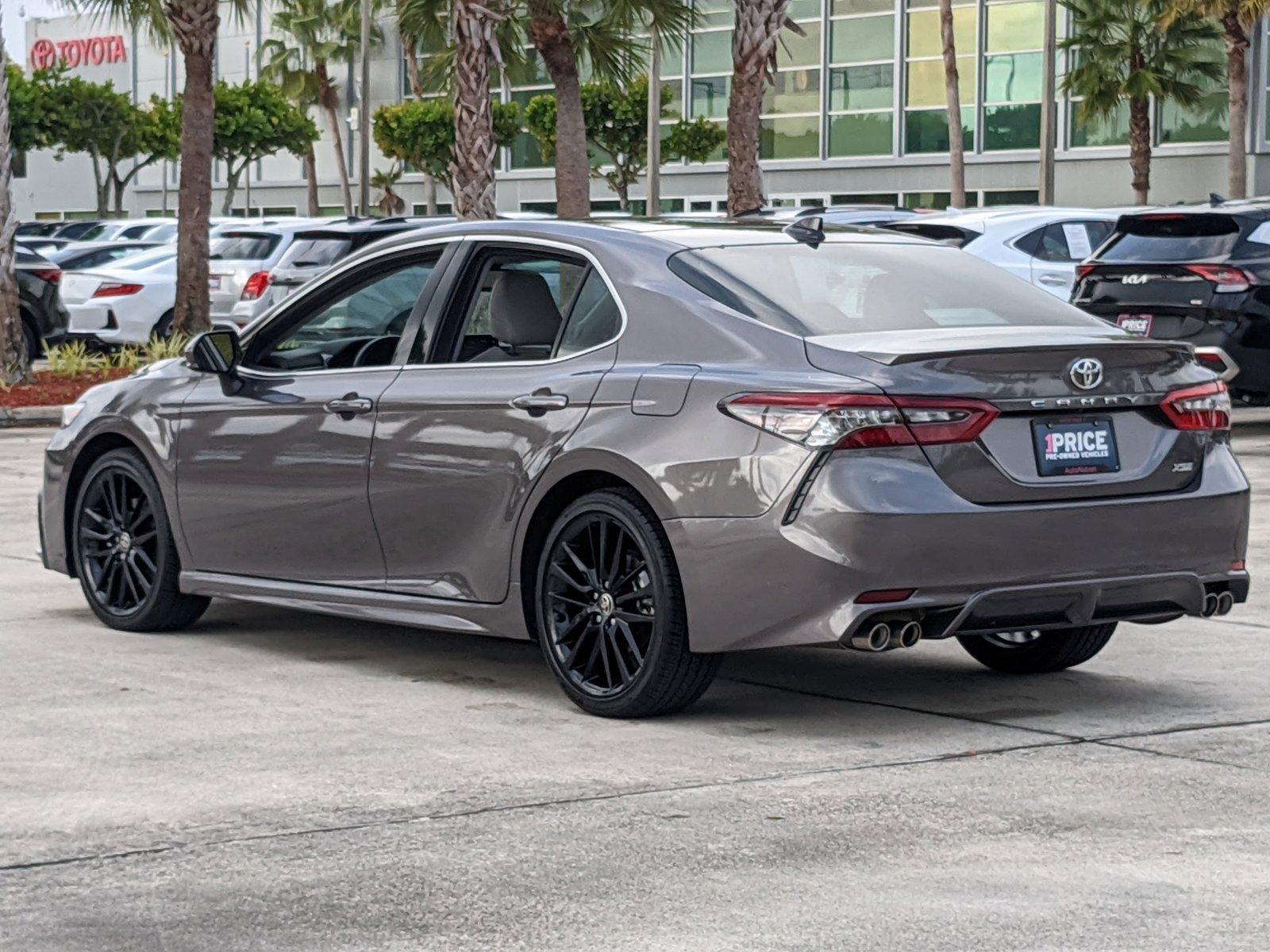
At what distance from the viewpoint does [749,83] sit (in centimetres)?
2373

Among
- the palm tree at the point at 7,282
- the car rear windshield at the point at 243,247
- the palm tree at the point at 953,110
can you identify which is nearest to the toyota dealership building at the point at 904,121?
the palm tree at the point at 953,110

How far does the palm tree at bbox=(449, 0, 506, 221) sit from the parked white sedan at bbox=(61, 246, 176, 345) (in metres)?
4.57

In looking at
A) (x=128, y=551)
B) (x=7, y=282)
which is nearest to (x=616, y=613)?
(x=128, y=551)

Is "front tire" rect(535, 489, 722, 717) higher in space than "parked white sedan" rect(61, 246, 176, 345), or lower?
lower

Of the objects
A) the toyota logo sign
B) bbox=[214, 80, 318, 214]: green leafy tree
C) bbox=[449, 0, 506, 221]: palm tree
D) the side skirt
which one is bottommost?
the side skirt

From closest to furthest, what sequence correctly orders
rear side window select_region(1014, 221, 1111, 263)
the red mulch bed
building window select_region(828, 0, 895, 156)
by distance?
rear side window select_region(1014, 221, 1111, 263) → the red mulch bed → building window select_region(828, 0, 895, 156)

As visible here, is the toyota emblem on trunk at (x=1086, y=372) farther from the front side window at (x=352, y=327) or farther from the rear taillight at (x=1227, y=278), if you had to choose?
the rear taillight at (x=1227, y=278)

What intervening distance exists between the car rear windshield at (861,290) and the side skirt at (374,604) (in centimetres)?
115

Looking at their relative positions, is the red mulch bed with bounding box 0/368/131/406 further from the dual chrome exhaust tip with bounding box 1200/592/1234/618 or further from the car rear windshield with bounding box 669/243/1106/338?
the dual chrome exhaust tip with bounding box 1200/592/1234/618

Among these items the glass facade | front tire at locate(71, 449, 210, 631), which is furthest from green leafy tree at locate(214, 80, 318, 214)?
front tire at locate(71, 449, 210, 631)

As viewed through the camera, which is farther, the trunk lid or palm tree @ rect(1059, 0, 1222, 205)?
palm tree @ rect(1059, 0, 1222, 205)

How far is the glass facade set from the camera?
5028 centimetres

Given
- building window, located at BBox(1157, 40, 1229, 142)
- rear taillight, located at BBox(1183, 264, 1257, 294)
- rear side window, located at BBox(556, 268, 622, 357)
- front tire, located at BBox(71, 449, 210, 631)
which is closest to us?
rear side window, located at BBox(556, 268, 622, 357)

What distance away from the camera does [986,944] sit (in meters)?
4.41
